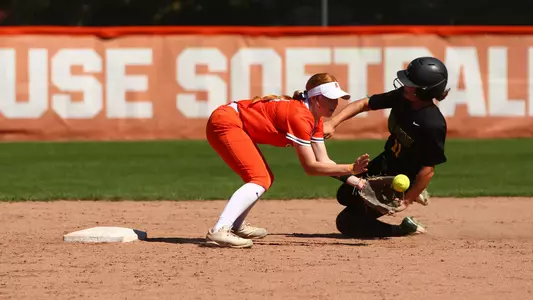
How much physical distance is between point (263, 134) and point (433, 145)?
51.3 inches

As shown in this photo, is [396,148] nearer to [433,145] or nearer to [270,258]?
[433,145]

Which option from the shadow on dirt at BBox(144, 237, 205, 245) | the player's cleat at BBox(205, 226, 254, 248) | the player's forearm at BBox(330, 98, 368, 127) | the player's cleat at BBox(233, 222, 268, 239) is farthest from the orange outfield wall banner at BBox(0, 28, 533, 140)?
the player's cleat at BBox(205, 226, 254, 248)

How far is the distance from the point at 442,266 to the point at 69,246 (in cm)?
279

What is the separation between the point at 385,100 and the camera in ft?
29.9

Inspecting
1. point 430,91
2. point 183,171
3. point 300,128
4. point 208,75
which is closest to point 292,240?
point 300,128

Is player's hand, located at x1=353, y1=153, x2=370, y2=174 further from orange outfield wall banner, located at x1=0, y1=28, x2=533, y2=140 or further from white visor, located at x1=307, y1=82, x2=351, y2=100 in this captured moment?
A: orange outfield wall banner, located at x1=0, y1=28, x2=533, y2=140

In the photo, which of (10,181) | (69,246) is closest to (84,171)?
(10,181)

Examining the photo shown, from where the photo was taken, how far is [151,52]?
56.3 ft

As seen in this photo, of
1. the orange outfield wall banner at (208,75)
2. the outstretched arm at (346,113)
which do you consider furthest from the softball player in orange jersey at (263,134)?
the orange outfield wall banner at (208,75)

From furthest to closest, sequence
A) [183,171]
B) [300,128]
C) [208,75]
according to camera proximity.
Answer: [208,75]
[183,171]
[300,128]

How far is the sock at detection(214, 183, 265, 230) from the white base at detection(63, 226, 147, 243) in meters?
0.80
